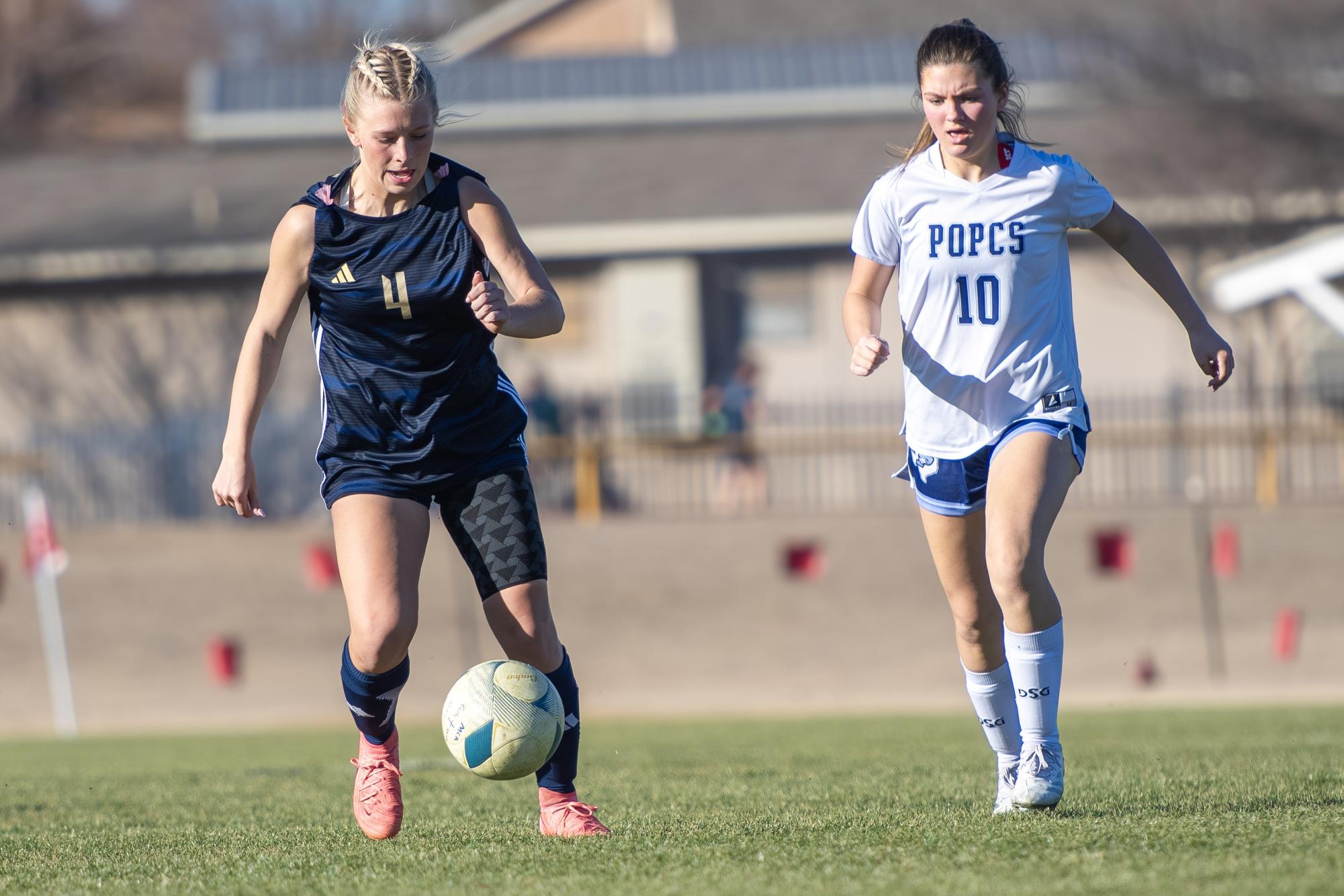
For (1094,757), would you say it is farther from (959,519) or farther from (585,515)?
(585,515)

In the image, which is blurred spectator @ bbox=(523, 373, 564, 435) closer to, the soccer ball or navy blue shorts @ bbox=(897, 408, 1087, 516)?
navy blue shorts @ bbox=(897, 408, 1087, 516)

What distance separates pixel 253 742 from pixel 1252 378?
1322 cm

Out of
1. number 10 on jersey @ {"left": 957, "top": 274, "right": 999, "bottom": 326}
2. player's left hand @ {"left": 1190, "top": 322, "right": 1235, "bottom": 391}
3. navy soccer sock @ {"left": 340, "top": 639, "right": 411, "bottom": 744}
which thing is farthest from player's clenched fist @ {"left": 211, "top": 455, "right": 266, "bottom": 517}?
player's left hand @ {"left": 1190, "top": 322, "right": 1235, "bottom": 391}

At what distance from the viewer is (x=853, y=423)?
62.6 feet

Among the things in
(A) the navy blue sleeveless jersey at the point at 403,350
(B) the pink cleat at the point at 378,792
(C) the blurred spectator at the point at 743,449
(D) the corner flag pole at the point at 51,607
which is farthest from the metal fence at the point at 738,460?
(A) the navy blue sleeveless jersey at the point at 403,350

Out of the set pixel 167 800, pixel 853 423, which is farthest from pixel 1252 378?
pixel 167 800

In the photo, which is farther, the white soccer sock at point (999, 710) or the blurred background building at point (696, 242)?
the blurred background building at point (696, 242)

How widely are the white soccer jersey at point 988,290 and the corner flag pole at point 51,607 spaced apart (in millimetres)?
12179

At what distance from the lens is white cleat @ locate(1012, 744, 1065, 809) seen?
5.11 m

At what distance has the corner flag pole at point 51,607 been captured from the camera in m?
15.8

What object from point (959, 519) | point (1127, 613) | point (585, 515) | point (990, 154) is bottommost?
point (1127, 613)

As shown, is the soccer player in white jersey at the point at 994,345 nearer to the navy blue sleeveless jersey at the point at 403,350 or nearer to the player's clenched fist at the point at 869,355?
the player's clenched fist at the point at 869,355

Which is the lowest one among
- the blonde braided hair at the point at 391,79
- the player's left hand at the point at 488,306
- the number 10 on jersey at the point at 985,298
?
the number 10 on jersey at the point at 985,298

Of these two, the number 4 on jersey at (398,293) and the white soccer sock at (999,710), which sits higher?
the number 4 on jersey at (398,293)
